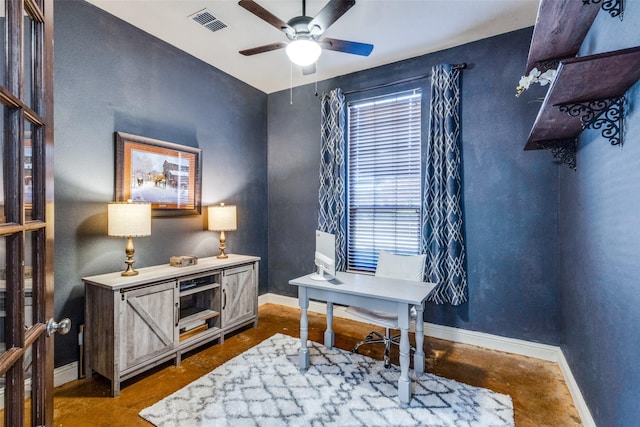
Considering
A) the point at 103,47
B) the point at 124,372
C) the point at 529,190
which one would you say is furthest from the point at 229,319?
the point at 529,190

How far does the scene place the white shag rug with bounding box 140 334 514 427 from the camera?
6.39 feet

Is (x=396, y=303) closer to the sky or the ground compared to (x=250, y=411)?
closer to the sky

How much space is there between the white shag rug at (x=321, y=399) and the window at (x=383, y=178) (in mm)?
1377

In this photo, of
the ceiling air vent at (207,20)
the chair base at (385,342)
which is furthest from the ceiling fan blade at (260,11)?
the chair base at (385,342)

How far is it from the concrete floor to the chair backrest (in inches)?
Result: 28.4

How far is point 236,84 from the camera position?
12.9 feet

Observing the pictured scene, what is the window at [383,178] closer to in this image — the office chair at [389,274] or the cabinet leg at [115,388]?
the office chair at [389,274]

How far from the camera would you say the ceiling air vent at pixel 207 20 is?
263 centimetres

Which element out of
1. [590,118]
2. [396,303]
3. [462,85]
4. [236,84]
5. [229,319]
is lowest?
[229,319]

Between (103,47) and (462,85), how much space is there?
3.28m

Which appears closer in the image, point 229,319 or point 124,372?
point 124,372

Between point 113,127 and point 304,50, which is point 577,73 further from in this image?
point 113,127

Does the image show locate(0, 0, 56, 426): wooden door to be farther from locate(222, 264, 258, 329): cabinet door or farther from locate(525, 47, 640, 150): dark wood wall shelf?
locate(222, 264, 258, 329): cabinet door

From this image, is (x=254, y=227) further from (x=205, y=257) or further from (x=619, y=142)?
(x=619, y=142)
